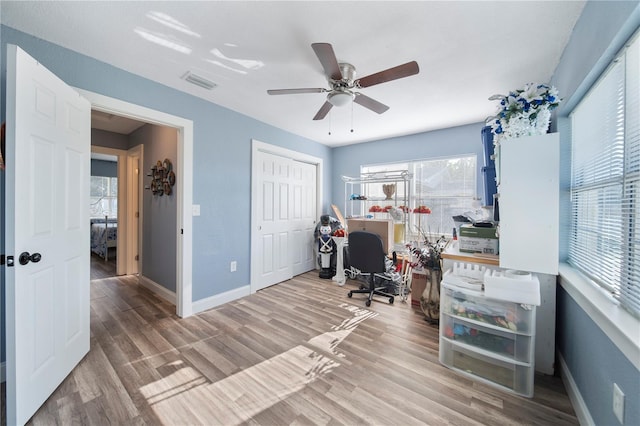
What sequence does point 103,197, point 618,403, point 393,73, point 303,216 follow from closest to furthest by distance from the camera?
point 618,403 < point 393,73 < point 303,216 < point 103,197

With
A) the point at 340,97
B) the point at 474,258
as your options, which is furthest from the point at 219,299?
the point at 474,258

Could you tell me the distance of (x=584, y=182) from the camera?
1.65 metres

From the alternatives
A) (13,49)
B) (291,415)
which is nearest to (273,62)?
(13,49)

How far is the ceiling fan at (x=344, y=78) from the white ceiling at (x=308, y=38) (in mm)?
205

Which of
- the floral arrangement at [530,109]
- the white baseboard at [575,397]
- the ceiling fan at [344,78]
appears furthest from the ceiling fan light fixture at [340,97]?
the white baseboard at [575,397]

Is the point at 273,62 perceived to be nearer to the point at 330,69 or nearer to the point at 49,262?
the point at 330,69

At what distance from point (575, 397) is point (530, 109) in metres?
1.81

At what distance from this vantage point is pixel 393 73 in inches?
67.4

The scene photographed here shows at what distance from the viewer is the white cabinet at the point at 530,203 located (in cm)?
154

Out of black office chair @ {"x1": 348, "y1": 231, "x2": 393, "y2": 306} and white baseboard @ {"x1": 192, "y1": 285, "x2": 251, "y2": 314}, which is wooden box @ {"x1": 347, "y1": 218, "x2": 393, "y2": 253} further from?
white baseboard @ {"x1": 192, "y1": 285, "x2": 251, "y2": 314}

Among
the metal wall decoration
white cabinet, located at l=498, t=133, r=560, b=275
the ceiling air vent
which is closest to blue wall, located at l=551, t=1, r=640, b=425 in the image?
white cabinet, located at l=498, t=133, r=560, b=275

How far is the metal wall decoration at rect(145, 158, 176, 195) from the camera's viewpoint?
10.1 ft

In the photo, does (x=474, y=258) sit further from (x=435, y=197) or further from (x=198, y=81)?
(x=198, y=81)

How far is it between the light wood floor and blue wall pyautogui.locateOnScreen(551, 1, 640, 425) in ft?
1.00
